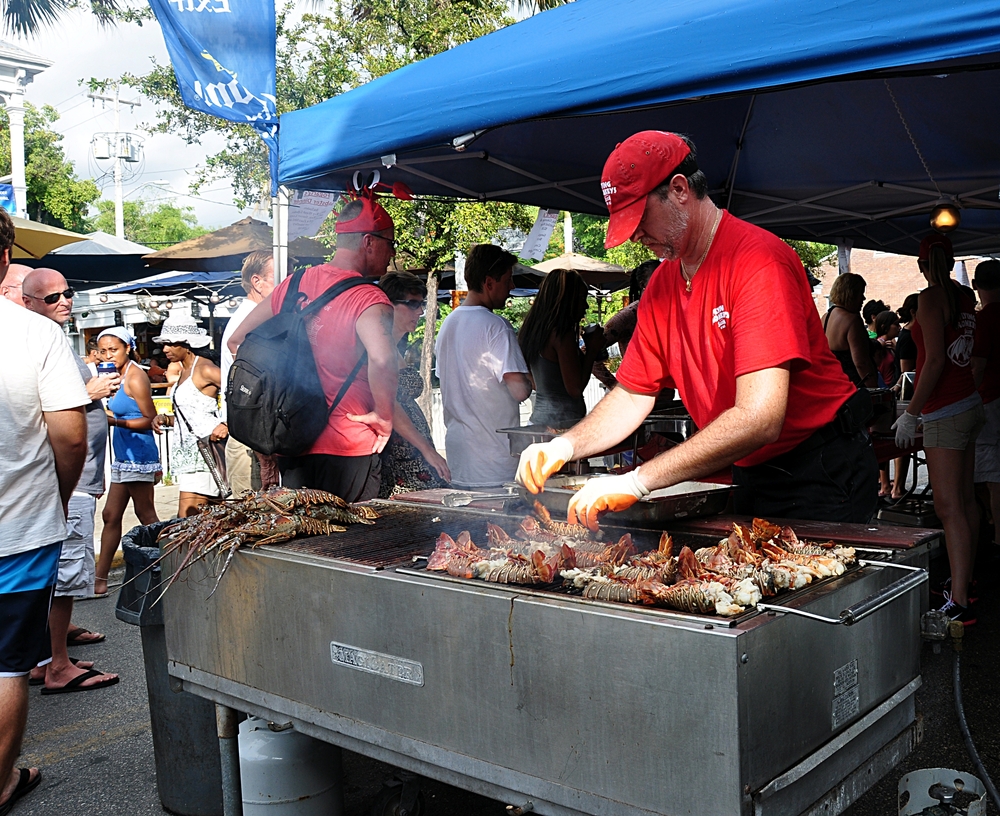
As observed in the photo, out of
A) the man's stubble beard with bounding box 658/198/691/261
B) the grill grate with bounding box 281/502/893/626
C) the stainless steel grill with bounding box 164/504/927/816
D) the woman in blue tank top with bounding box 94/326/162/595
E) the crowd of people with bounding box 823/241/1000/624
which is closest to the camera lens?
the stainless steel grill with bounding box 164/504/927/816

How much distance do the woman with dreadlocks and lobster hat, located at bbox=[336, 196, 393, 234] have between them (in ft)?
4.43

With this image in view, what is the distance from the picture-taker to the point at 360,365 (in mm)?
3672

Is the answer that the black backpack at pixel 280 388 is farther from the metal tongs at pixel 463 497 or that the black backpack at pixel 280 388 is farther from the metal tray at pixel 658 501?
the metal tray at pixel 658 501

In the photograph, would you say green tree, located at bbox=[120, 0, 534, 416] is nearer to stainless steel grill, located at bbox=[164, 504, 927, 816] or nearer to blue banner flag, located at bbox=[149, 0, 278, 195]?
blue banner flag, located at bbox=[149, 0, 278, 195]

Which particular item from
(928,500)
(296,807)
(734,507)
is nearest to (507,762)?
(296,807)

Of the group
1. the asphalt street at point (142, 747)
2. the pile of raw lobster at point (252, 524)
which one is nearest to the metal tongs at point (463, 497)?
the pile of raw lobster at point (252, 524)

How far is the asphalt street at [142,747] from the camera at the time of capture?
3.12 metres

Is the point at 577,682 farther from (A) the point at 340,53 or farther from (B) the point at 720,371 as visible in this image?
(A) the point at 340,53

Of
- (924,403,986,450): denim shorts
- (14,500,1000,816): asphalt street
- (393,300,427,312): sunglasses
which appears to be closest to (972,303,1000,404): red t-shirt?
(924,403,986,450): denim shorts

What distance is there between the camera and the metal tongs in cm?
291

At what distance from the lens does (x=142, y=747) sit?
3.64 metres

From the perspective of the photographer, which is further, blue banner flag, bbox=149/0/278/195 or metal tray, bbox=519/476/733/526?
blue banner flag, bbox=149/0/278/195

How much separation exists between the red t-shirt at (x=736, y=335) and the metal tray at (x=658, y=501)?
21 cm

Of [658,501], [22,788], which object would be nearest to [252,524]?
[658,501]
